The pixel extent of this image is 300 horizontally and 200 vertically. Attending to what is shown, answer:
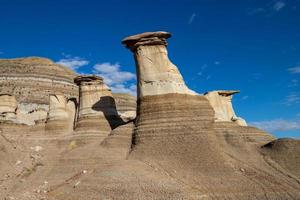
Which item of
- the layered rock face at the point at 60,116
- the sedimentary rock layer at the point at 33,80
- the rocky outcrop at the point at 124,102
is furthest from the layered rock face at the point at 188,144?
the rocky outcrop at the point at 124,102

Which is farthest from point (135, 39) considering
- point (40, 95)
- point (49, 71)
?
point (49, 71)

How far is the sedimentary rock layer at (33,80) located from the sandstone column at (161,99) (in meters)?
48.8

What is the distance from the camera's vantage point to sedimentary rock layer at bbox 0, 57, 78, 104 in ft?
228

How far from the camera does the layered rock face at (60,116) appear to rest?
30297 mm

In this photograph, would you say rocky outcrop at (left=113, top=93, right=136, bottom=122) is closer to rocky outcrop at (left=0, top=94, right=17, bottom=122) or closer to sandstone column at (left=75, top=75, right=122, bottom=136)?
rocky outcrop at (left=0, top=94, right=17, bottom=122)

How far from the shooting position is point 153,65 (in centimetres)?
2305

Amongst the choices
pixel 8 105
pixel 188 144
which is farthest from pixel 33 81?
pixel 188 144

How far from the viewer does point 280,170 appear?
67.8ft

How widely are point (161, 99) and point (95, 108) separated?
755cm

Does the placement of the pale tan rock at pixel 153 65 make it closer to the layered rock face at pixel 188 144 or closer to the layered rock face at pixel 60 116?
the layered rock face at pixel 188 144

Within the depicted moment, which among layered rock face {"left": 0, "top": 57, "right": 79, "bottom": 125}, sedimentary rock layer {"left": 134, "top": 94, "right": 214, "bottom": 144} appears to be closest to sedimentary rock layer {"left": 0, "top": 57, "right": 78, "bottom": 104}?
layered rock face {"left": 0, "top": 57, "right": 79, "bottom": 125}

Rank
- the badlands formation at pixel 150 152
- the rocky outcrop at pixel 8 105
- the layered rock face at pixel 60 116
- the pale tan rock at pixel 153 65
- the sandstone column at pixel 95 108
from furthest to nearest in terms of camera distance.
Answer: the rocky outcrop at pixel 8 105 < the layered rock face at pixel 60 116 < the sandstone column at pixel 95 108 < the pale tan rock at pixel 153 65 < the badlands formation at pixel 150 152

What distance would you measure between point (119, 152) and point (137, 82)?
14.9ft

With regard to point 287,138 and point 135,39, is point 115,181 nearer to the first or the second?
point 135,39
